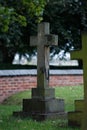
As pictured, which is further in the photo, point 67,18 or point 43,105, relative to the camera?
point 67,18

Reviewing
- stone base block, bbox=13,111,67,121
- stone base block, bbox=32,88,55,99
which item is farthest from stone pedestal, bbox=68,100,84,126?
stone base block, bbox=32,88,55,99

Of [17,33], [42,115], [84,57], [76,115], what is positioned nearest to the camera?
[84,57]

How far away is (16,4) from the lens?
15258 millimetres

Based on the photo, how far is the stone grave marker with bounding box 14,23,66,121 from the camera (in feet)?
31.7

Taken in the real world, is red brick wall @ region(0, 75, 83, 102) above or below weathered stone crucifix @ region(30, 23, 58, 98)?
below

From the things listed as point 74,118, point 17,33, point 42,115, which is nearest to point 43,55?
point 42,115

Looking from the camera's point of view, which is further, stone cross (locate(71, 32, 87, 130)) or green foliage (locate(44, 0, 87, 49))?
green foliage (locate(44, 0, 87, 49))

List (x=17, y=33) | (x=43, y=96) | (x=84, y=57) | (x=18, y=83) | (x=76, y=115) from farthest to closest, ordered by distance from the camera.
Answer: (x=17, y=33), (x=18, y=83), (x=43, y=96), (x=76, y=115), (x=84, y=57)

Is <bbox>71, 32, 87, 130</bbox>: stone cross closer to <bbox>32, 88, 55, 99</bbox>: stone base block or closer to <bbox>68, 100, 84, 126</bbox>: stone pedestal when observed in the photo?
<bbox>68, 100, 84, 126</bbox>: stone pedestal

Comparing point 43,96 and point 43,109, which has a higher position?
point 43,96

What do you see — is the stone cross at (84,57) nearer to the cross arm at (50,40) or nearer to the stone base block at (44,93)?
the stone base block at (44,93)

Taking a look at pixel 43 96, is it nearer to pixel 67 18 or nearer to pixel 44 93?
pixel 44 93

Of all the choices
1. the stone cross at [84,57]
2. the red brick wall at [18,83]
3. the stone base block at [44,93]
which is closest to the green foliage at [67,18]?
the red brick wall at [18,83]

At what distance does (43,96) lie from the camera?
32.3 feet
